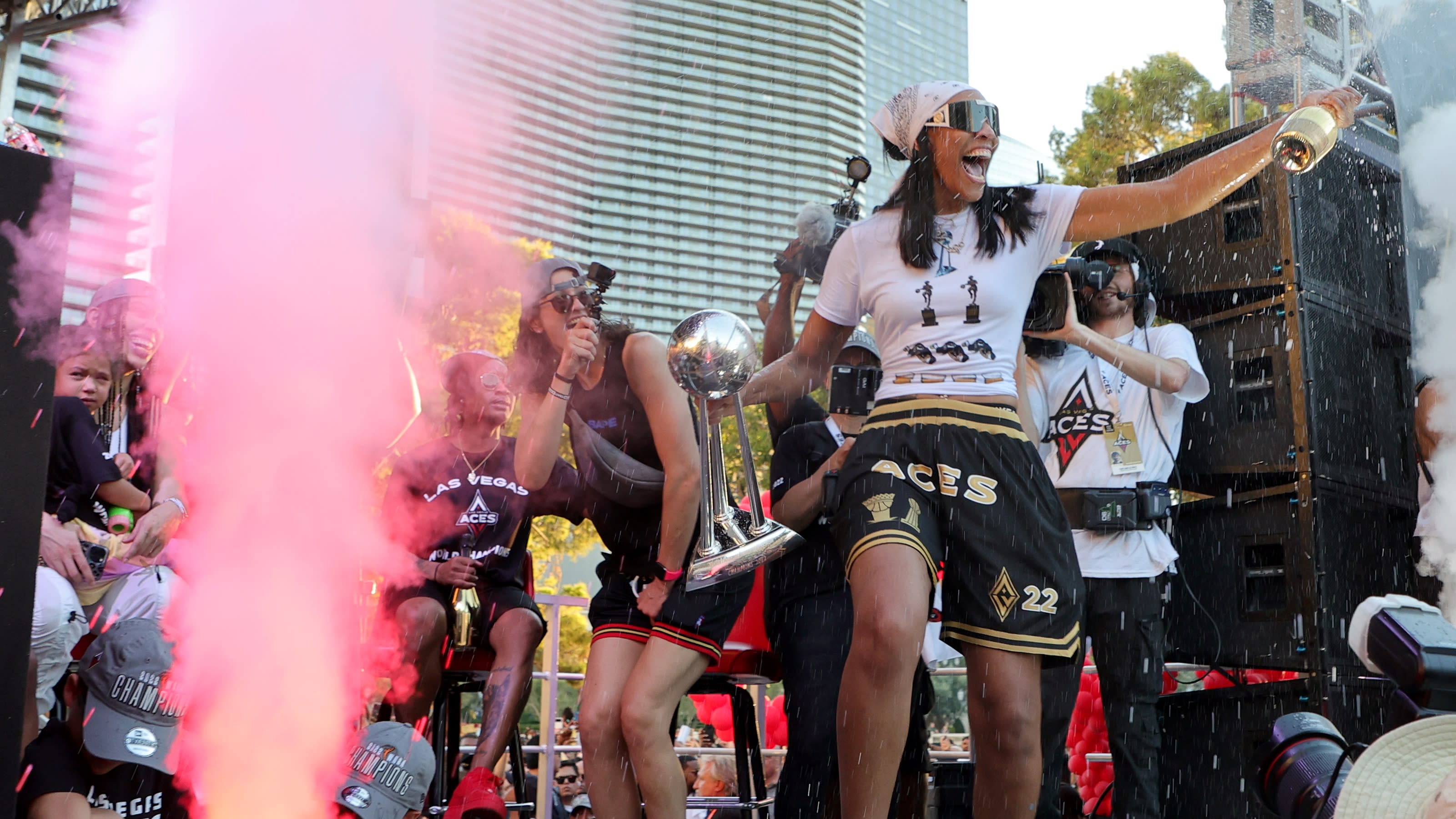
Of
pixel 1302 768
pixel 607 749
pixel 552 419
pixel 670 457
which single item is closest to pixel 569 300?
pixel 552 419

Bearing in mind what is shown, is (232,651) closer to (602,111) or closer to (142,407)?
(142,407)

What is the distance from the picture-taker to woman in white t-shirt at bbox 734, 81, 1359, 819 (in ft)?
8.02

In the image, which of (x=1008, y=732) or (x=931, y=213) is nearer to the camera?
(x=1008, y=732)

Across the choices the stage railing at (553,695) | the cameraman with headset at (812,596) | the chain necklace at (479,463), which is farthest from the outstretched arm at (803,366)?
the chain necklace at (479,463)

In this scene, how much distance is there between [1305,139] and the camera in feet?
8.32

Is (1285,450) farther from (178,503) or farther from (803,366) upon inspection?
(178,503)

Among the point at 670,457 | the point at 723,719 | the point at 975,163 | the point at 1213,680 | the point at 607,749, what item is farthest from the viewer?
the point at 723,719

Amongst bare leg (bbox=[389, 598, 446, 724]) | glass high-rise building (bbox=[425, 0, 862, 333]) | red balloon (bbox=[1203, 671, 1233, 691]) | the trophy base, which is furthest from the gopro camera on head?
glass high-rise building (bbox=[425, 0, 862, 333])

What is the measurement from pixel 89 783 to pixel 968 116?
2.45 m

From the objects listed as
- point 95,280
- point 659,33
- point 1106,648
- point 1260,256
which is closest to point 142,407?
point 1106,648

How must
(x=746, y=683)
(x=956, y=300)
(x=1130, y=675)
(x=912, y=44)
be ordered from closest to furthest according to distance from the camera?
(x=956, y=300) → (x=1130, y=675) → (x=746, y=683) → (x=912, y=44)

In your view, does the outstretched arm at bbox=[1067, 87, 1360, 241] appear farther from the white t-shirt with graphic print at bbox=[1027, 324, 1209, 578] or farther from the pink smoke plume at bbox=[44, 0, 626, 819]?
the pink smoke plume at bbox=[44, 0, 626, 819]

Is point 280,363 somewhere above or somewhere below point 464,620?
above

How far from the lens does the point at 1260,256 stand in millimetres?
4129
